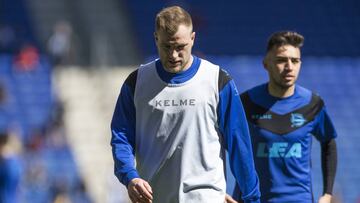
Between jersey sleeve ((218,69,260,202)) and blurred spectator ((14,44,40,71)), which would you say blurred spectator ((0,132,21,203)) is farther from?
blurred spectator ((14,44,40,71))

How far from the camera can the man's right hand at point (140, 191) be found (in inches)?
185

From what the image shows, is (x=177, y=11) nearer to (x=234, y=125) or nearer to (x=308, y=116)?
(x=234, y=125)

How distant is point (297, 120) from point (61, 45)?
47.6ft

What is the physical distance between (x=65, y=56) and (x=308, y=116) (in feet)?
47.0

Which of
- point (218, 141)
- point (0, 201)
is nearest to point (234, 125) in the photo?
point (218, 141)

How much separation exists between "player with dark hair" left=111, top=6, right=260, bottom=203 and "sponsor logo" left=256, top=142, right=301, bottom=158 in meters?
1.21

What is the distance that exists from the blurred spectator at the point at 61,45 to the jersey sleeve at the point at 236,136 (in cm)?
1548

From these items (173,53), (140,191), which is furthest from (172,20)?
(140,191)

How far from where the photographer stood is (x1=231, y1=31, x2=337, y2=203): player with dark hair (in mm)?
6164

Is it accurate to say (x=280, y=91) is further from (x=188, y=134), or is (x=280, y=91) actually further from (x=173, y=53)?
(x=173, y=53)

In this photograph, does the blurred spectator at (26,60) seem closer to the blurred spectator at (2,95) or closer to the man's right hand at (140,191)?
the blurred spectator at (2,95)

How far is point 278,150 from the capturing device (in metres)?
6.20

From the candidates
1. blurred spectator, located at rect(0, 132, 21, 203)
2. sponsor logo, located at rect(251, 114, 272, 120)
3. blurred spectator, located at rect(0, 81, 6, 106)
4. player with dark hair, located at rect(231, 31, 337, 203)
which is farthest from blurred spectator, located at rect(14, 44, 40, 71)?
sponsor logo, located at rect(251, 114, 272, 120)

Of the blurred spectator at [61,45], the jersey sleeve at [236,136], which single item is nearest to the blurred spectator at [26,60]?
the blurred spectator at [61,45]
